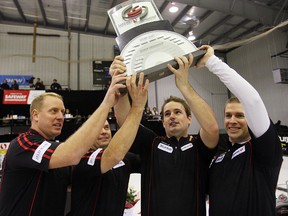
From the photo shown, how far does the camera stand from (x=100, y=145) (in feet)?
5.63

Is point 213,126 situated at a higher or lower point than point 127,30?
lower

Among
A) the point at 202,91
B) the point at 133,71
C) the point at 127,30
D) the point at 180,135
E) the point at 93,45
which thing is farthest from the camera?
the point at 202,91

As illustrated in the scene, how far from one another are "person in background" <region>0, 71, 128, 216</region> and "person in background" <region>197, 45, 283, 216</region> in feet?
1.78

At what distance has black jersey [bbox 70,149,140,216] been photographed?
1295 mm

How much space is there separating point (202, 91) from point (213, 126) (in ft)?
39.5

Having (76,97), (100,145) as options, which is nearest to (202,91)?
(76,97)

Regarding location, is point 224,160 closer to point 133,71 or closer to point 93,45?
point 133,71

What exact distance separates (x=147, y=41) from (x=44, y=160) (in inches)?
31.3

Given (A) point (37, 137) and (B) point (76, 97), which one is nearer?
(A) point (37, 137)

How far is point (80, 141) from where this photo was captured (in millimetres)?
1096

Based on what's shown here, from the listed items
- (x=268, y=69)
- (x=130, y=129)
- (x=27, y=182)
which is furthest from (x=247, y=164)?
(x=268, y=69)

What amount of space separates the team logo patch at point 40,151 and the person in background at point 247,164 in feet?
2.99

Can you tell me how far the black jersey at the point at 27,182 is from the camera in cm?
118

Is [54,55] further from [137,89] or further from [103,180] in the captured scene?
[137,89]
